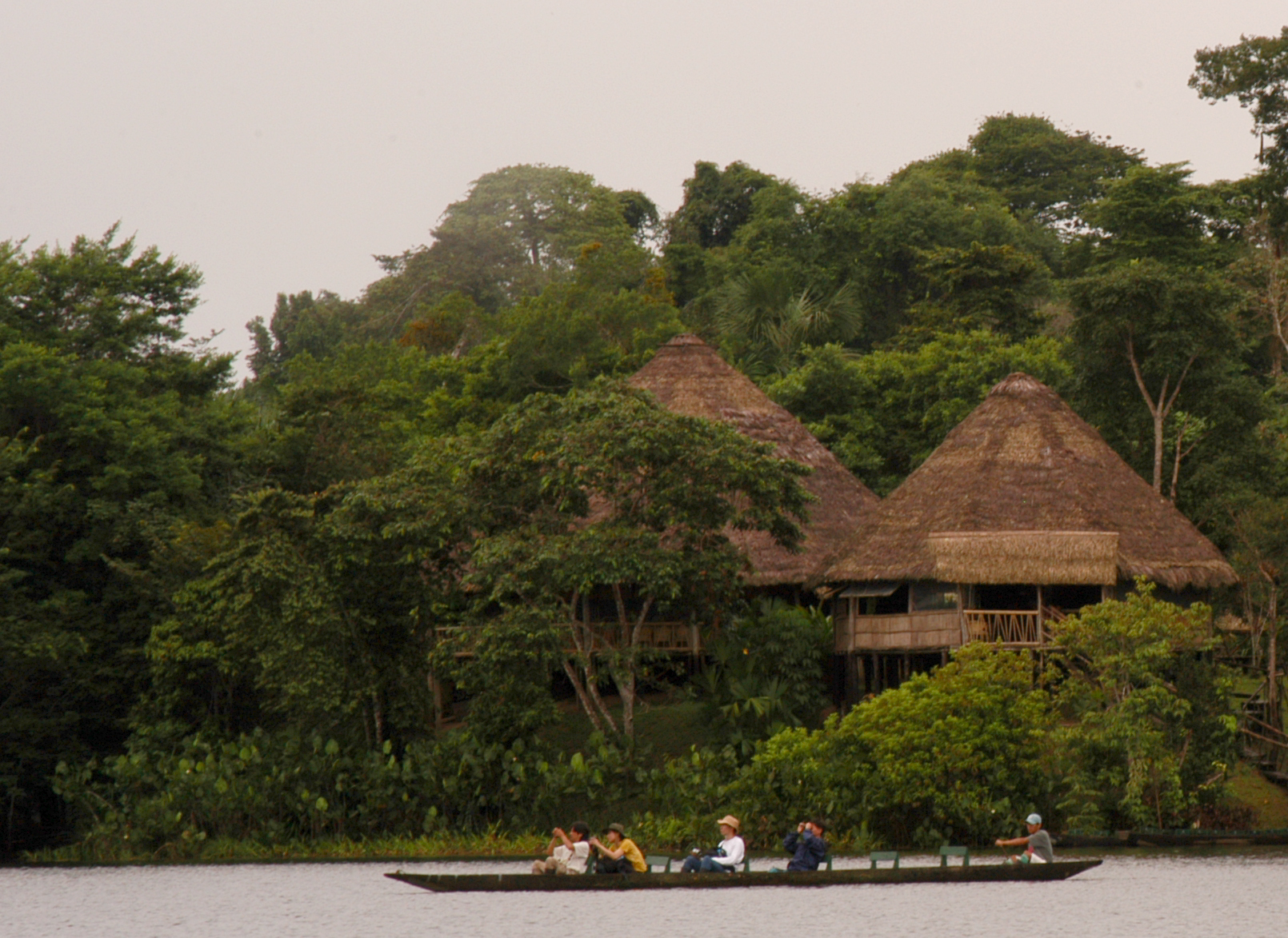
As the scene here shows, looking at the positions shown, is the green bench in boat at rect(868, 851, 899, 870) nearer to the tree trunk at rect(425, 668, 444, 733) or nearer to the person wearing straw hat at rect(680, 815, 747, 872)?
the person wearing straw hat at rect(680, 815, 747, 872)

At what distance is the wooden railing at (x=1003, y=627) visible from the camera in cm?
2995

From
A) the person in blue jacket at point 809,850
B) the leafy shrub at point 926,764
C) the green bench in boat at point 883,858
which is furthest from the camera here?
the leafy shrub at point 926,764

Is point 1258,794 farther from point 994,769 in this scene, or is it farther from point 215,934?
point 215,934

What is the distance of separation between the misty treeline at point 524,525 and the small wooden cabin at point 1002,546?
1224 millimetres

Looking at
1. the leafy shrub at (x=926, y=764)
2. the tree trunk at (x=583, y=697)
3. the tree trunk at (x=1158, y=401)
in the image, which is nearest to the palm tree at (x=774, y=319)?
the tree trunk at (x=1158, y=401)

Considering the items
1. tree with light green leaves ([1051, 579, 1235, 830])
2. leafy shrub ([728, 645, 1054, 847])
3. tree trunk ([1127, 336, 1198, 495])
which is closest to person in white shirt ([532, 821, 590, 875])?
leafy shrub ([728, 645, 1054, 847])

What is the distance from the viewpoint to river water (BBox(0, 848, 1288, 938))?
18203 millimetres

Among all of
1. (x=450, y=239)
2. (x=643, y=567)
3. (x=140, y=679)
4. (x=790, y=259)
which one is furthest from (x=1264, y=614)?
(x=450, y=239)

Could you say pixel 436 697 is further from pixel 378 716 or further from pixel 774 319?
pixel 774 319

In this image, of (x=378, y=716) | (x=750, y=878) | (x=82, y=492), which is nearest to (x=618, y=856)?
(x=750, y=878)

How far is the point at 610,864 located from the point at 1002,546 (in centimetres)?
1239

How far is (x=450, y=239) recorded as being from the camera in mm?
69875

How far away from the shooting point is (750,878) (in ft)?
66.5

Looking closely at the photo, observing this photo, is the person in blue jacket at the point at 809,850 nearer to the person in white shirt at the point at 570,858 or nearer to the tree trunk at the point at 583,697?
the person in white shirt at the point at 570,858
